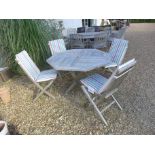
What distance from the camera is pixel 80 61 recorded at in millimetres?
4059

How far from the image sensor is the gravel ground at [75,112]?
318cm

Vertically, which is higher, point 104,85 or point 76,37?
point 104,85

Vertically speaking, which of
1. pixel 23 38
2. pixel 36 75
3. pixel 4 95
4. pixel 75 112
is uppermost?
pixel 23 38

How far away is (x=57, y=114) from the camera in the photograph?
3592 millimetres

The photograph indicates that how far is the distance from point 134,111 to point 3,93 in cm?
262

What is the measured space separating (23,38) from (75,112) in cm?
244

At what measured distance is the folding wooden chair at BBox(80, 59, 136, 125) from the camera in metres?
2.90

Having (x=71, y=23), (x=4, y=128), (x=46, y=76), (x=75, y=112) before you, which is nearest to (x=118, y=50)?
(x=46, y=76)

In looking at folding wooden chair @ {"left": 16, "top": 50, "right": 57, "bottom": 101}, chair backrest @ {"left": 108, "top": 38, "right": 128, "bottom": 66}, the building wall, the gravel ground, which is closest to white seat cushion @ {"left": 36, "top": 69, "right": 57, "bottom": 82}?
folding wooden chair @ {"left": 16, "top": 50, "right": 57, "bottom": 101}

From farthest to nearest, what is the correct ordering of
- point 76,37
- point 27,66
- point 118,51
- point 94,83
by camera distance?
point 76,37 < point 118,51 < point 27,66 < point 94,83

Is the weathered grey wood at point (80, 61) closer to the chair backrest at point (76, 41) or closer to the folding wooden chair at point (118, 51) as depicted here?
the folding wooden chair at point (118, 51)

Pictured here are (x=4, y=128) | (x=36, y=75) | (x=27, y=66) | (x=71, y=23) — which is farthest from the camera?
(x=71, y=23)

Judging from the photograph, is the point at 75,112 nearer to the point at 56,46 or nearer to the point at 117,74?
the point at 117,74

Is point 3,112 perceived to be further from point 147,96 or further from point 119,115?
point 147,96
